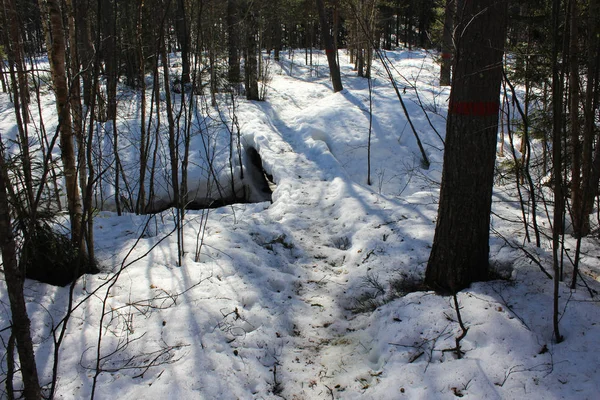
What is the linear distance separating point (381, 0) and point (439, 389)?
2267 centimetres

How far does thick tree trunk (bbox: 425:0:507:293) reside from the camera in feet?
10.5

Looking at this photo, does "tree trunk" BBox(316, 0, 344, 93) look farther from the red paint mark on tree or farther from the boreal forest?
the red paint mark on tree

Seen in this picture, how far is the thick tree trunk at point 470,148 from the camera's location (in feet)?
10.5

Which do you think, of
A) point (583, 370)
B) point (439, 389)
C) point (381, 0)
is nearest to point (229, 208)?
point (439, 389)

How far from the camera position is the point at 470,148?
3326mm

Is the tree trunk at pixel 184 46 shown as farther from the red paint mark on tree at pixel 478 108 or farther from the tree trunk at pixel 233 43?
the tree trunk at pixel 233 43

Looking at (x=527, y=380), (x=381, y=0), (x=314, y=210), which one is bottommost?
(x=314, y=210)

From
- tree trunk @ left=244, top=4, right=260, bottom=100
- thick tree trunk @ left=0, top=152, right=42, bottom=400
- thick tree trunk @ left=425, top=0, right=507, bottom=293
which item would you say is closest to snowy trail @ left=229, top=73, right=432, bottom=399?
thick tree trunk @ left=425, top=0, right=507, bottom=293

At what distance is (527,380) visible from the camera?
2424 millimetres

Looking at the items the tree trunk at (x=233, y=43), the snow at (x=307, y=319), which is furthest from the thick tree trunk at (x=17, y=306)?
the tree trunk at (x=233, y=43)

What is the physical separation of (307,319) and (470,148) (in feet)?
6.84

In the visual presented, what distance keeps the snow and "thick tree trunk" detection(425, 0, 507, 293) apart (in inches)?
11.3

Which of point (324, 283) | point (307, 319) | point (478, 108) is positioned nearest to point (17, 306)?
point (307, 319)

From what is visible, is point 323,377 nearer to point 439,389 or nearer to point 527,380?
point 439,389
